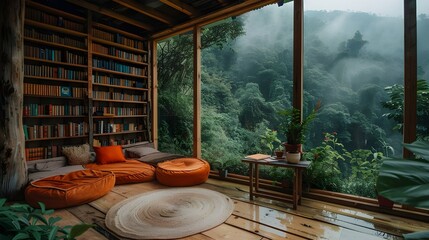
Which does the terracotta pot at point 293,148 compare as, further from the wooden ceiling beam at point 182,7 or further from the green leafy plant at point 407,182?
the wooden ceiling beam at point 182,7

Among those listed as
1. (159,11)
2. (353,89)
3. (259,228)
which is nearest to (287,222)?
(259,228)

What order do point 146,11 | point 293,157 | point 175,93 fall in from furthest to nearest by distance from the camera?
1. point 175,93
2. point 146,11
3. point 293,157

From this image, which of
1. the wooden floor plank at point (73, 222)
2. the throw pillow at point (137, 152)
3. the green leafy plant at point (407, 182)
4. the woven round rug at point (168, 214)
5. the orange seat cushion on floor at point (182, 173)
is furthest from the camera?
the throw pillow at point (137, 152)

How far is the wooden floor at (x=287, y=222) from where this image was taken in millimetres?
2008

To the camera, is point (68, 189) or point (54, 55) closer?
point (68, 189)

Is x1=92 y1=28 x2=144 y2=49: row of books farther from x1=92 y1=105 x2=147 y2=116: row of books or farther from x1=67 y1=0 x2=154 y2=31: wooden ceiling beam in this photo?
x1=92 y1=105 x2=147 y2=116: row of books

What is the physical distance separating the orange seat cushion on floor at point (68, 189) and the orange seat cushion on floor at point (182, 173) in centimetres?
73

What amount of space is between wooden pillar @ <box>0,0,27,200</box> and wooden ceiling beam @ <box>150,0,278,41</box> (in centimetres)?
243

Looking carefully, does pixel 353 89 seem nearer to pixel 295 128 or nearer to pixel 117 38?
pixel 295 128

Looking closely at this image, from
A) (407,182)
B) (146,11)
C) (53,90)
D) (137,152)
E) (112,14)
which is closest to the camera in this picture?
(407,182)

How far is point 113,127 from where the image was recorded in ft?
14.8

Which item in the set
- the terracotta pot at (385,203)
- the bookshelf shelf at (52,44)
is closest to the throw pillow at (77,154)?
the bookshelf shelf at (52,44)

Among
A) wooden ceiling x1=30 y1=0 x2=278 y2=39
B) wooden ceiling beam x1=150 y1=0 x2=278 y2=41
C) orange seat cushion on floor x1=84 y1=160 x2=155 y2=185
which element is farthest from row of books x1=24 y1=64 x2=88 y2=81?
wooden ceiling beam x1=150 y1=0 x2=278 y2=41

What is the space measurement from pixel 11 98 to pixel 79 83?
4.55ft
